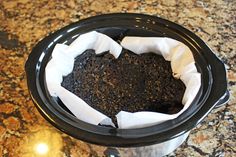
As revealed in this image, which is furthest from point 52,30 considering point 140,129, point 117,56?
point 140,129

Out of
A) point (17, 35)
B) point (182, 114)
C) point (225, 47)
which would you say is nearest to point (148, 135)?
point (182, 114)

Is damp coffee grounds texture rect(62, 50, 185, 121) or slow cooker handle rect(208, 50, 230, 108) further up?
slow cooker handle rect(208, 50, 230, 108)

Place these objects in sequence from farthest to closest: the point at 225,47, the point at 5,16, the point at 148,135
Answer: the point at 5,16
the point at 225,47
the point at 148,135

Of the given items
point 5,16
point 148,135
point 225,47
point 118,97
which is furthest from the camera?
point 5,16

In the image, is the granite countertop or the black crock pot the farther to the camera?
→ the granite countertop

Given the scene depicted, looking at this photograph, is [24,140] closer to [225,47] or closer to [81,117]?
[81,117]
